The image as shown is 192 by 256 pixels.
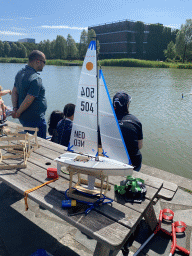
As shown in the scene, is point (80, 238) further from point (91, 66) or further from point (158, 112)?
point (158, 112)

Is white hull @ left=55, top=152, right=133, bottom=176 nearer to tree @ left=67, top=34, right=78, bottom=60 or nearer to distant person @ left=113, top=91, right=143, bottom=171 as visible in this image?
distant person @ left=113, top=91, right=143, bottom=171

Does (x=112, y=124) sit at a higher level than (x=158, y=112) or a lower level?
higher

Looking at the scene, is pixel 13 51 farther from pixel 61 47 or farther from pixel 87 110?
pixel 87 110

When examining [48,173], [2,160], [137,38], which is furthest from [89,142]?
[137,38]

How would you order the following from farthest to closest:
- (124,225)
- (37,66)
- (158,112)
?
(158,112), (37,66), (124,225)

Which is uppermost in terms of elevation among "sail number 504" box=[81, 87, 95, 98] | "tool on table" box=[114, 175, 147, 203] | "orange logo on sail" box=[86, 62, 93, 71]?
"orange logo on sail" box=[86, 62, 93, 71]

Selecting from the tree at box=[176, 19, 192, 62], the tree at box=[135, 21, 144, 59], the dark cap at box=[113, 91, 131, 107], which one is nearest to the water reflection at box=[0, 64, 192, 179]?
the dark cap at box=[113, 91, 131, 107]

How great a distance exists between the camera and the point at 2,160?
2.91 m

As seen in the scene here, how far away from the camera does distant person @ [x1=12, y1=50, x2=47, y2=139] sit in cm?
368

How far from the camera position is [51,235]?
293 cm

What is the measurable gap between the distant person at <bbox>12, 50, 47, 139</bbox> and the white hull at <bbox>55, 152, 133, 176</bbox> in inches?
76.6

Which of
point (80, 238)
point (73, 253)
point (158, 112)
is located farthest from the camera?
point (158, 112)

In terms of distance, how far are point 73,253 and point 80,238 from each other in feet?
0.80

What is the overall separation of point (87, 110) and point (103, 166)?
1.85 feet
